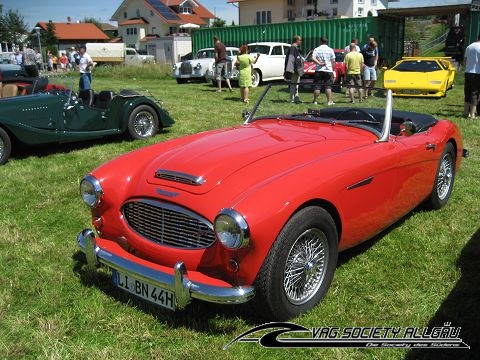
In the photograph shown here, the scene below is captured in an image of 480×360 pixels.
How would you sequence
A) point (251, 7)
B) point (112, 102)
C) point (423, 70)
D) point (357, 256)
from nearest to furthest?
point (357, 256) → point (112, 102) → point (423, 70) → point (251, 7)

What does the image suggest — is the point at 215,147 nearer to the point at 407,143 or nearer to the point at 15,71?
the point at 407,143

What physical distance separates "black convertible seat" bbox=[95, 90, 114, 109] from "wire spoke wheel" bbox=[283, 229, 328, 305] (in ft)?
19.3

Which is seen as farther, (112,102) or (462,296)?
(112,102)

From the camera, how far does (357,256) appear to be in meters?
3.88

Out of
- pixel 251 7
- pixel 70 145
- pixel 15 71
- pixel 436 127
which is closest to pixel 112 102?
pixel 70 145

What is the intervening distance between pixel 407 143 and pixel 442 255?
3.15 ft

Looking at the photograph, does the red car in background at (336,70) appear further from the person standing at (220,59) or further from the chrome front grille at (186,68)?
the chrome front grille at (186,68)

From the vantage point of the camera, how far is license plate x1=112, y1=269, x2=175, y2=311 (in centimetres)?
279

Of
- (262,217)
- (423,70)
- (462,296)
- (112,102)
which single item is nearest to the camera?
(262,217)

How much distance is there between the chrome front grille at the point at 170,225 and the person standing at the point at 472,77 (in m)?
8.85

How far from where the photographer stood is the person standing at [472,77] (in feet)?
31.7

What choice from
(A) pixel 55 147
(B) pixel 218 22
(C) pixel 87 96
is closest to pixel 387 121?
(C) pixel 87 96

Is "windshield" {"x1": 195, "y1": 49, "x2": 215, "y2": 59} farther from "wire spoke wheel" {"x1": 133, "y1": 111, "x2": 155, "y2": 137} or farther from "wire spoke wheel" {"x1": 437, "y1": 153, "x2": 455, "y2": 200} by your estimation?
"wire spoke wheel" {"x1": 437, "y1": 153, "x2": 455, "y2": 200}

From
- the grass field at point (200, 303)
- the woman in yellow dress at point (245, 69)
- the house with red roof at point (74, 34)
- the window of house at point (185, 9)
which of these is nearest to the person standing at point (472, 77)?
the woman in yellow dress at point (245, 69)
